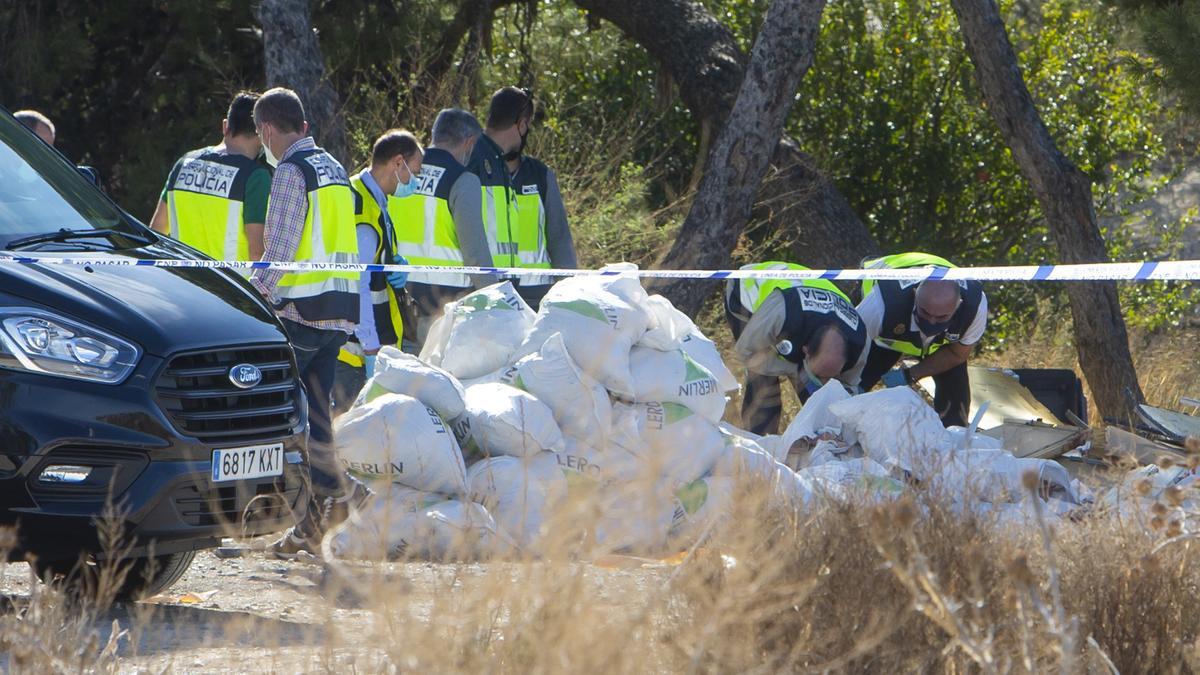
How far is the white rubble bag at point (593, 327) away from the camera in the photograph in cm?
627

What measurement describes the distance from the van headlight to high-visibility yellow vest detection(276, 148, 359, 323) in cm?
156

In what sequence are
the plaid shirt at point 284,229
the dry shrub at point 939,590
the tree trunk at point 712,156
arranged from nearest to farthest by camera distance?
the dry shrub at point 939,590
the plaid shirt at point 284,229
the tree trunk at point 712,156

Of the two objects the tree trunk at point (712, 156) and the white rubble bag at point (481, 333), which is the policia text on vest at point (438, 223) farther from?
the tree trunk at point (712, 156)

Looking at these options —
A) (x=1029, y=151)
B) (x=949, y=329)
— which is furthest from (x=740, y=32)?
(x=949, y=329)

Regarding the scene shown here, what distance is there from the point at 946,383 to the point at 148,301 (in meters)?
4.58

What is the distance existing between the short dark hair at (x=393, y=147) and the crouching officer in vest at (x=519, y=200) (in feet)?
1.68

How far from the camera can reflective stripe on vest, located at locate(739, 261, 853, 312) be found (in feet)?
25.2

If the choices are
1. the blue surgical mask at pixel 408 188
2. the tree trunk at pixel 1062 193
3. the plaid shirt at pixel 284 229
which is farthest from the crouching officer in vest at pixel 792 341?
the tree trunk at pixel 1062 193

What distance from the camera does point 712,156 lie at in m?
10.0

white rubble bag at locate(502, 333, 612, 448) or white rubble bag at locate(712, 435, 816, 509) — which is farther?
white rubble bag at locate(502, 333, 612, 448)

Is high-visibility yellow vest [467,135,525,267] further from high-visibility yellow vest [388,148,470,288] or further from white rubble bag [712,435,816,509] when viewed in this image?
white rubble bag [712,435,816,509]

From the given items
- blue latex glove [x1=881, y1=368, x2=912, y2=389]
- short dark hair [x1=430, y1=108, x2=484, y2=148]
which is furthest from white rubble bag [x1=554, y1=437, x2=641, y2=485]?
blue latex glove [x1=881, y1=368, x2=912, y2=389]

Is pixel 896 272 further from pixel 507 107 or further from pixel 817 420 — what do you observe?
pixel 507 107

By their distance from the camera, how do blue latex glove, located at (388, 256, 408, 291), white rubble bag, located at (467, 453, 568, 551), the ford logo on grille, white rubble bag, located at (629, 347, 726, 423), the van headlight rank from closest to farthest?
the van headlight
the ford logo on grille
white rubble bag, located at (467, 453, 568, 551)
white rubble bag, located at (629, 347, 726, 423)
blue latex glove, located at (388, 256, 408, 291)
